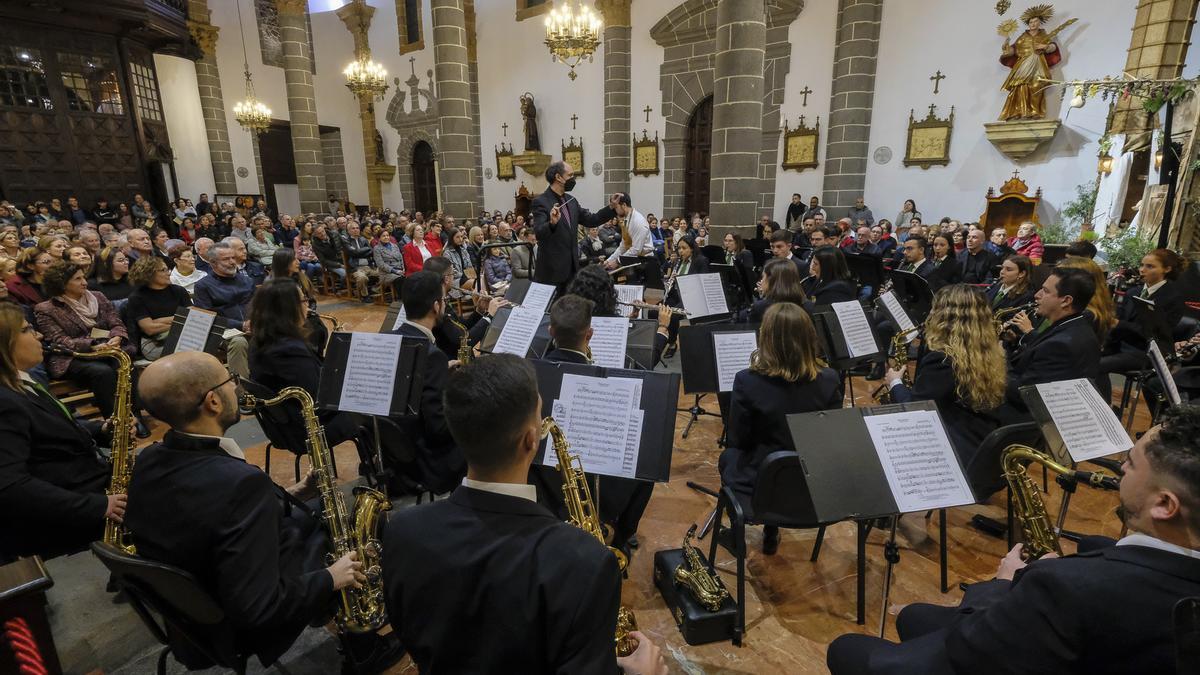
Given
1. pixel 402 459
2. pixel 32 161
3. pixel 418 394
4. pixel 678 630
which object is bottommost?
pixel 678 630

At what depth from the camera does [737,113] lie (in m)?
7.16

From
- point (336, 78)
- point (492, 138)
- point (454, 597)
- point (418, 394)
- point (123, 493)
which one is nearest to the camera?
point (454, 597)

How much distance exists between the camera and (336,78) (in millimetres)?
18141

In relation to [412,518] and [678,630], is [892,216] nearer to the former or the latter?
[678,630]

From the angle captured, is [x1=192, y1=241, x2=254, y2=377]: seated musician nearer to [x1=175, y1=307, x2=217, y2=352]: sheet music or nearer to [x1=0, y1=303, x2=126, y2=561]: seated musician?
[x1=175, y1=307, x2=217, y2=352]: sheet music

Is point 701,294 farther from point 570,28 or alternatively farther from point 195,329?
point 570,28

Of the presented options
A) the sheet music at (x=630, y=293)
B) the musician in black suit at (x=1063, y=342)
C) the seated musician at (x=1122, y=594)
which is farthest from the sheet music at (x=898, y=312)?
the seated musician at (x=1122, y=594)

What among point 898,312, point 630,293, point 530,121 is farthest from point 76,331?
point 530,121

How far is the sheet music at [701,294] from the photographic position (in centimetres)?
499

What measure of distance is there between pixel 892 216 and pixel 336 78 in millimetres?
17148

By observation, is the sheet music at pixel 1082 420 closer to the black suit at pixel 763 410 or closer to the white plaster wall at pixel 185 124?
the black suit at pixel 763 410

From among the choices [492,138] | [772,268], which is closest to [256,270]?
[772,268]

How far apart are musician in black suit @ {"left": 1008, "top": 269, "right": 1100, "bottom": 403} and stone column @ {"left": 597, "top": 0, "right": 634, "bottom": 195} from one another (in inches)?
455

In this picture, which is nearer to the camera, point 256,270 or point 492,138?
point 256,270
